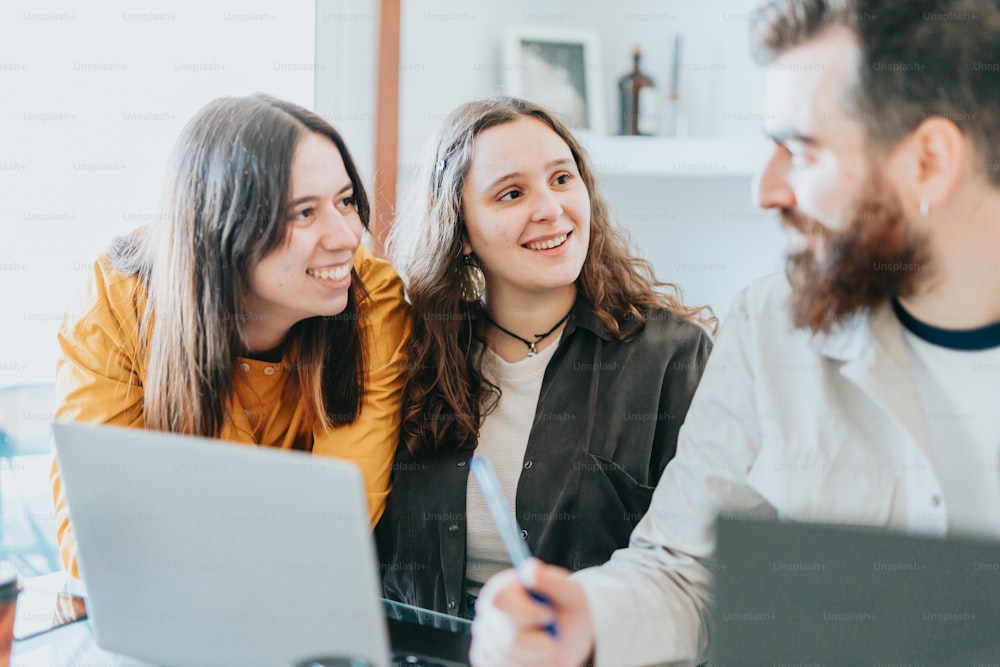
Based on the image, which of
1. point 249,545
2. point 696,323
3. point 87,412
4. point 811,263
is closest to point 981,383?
point 811,263

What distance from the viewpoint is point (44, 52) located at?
1960 mm

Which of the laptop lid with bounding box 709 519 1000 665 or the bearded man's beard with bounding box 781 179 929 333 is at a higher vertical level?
the bearded man's beard with bounding box 781 179 929 333

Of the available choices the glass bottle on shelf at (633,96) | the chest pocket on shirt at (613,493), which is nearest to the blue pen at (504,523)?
the chest pocket on shirt at (613,493)

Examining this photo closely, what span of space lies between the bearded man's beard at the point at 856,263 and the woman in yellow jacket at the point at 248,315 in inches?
30.5

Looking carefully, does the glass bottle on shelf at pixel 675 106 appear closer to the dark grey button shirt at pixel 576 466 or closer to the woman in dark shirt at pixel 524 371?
the woman in dark shirt at pixel 524 371

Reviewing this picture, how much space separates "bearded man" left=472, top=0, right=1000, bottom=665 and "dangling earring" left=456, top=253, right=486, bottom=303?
70cm

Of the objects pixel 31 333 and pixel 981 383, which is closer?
pixel 981 383

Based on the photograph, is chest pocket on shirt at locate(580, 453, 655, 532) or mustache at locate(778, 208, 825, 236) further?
chest pocket on shirt at locate(580, 453, 655, 532)

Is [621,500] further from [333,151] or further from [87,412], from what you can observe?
[87,412]

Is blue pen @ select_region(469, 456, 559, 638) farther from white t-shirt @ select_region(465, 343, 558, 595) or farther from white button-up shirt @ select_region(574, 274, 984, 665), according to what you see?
white t-shirt @ select_region(465, 343, 558, 595)

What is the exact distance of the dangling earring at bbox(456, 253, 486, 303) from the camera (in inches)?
67.6

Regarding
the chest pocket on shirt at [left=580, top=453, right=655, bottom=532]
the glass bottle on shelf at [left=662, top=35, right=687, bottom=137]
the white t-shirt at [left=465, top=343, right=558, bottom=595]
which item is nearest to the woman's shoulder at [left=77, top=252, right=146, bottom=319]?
the white t-shirt at [left=465, top=343, right=558, bottom=595]

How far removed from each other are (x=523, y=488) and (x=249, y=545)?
701mm

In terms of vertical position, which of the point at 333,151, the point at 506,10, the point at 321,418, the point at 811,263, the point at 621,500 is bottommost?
the point at 621,500
